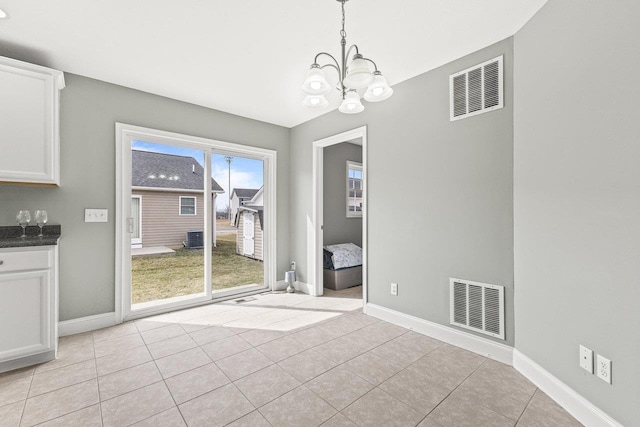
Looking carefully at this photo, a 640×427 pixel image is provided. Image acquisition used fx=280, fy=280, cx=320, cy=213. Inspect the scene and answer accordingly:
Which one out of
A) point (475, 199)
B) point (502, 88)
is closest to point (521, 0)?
point (502, 88)

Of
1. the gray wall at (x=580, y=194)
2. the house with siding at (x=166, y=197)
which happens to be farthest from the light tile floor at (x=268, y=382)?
the house with siding at (x=166, y=197)

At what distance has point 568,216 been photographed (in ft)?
5.64

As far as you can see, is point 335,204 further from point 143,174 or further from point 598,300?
point 598,300

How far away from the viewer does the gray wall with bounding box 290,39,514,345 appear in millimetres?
2258

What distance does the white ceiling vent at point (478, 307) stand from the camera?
2.27 m

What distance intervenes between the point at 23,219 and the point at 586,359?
419 centimetres

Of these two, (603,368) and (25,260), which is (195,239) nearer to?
(25,260)

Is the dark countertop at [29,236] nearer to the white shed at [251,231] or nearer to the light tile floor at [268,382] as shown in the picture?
the light tile floor at [268,382]

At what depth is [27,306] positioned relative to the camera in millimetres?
2123

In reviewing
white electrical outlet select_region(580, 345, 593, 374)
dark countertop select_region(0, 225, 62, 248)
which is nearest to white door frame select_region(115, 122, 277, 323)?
dark countertop select_region(0, 225, 62, 248)

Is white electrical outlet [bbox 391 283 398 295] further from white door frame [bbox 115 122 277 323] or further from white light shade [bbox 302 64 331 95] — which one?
white light shade [bbox 302 64 331 95]

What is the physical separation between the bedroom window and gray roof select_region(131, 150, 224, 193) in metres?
2.47

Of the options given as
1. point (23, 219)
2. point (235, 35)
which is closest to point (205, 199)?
point (23, 219)

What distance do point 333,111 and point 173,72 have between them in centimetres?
192
